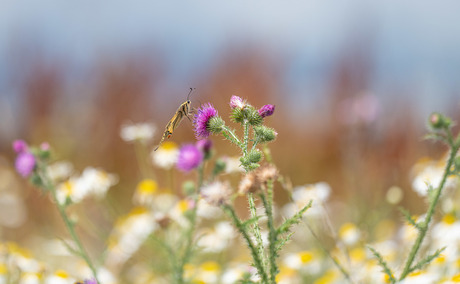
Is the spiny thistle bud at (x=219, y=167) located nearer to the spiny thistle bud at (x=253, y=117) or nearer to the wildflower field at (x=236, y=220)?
the wildflower field at (x=236, y=220)

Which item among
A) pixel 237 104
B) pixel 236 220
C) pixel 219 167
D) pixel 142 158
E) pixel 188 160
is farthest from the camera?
pixel 142 158

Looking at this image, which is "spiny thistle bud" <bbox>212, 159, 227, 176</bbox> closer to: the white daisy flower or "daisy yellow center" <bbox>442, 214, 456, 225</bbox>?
the white daisy flower

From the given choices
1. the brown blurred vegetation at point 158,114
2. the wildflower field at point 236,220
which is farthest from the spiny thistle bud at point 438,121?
the brown blurred vegetation at point 158,114

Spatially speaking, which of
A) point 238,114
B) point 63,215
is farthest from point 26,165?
point 238,114

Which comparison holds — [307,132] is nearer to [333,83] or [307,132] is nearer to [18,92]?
[333,83]

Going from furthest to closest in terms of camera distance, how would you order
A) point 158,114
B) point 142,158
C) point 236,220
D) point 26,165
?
point 158,114, point 142,158, point 26,165, point 236,220

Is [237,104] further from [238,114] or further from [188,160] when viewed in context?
[188,160]

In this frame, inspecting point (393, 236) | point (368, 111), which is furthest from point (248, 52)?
point (393, 236)
